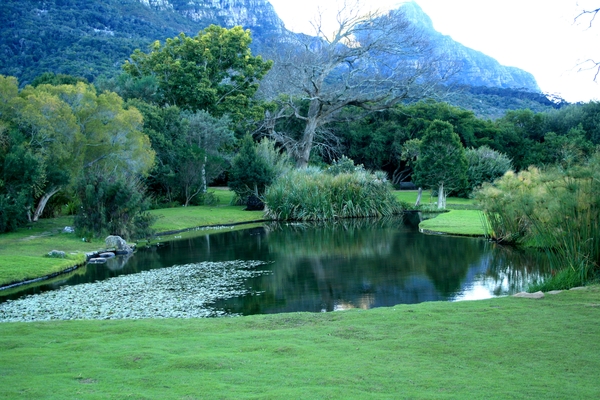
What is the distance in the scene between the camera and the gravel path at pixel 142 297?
11719 millimetres

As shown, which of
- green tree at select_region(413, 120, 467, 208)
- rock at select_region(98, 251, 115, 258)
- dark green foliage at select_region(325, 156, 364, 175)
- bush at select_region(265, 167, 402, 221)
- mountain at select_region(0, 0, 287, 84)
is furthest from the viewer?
mountain at select_region(0, 0, 287, 84)

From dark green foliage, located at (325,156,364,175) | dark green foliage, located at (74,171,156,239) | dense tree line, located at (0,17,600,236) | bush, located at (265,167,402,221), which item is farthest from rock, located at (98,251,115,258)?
dark green foliage, located at (325,156,364,175)

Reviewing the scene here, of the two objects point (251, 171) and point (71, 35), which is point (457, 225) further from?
point (71, 35)

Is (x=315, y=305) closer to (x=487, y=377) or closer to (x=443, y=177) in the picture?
(x=487, y=377)

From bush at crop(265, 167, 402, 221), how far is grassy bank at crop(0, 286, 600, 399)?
23.5 m

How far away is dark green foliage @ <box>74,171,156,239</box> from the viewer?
22719 mm

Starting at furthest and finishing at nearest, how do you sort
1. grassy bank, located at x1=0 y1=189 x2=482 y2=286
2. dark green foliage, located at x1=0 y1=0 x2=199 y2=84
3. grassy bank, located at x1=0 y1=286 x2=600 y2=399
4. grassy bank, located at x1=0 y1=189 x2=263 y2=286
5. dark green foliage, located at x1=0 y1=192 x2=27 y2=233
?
dark green foliage, located at x1=0 y1=0 x2=199 y2=84
dark green foliage, located at x1=0 y1=192 x2=27 y2=233
grassy bank, located at x1=0 y1=189 x2=482 y2=286
grassy bank, located at x1=0 y1=189 x2=263 y2=286
grassy bank, located at x1=0 y1=286 x2=600 y2=399

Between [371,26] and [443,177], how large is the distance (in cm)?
1585

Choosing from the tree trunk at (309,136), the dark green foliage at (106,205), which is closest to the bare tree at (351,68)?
the tree trunk at (309,136)

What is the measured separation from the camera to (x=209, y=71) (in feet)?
140

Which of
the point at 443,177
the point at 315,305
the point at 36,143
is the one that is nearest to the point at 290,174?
the point at 443,177

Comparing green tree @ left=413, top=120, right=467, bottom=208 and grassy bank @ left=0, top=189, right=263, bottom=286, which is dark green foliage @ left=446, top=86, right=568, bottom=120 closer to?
green tree @ left=413, top=120, right=467, bottom=208

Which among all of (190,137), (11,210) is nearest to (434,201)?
(190,137)

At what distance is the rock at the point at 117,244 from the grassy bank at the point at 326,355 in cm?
1226
